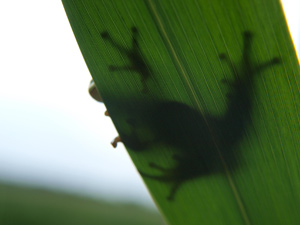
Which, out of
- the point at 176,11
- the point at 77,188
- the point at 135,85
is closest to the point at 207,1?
the point at 176,11

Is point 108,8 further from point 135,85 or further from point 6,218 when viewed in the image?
point 6,218

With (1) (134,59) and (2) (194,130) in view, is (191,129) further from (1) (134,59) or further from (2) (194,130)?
(1) (134,59)

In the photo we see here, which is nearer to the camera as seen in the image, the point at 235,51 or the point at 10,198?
the point at 235,51

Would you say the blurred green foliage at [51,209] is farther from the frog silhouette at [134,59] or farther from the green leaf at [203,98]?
the frog silhouette at [134,59]

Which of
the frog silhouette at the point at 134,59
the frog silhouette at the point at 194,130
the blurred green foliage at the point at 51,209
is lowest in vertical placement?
the blurred green foliage at the point at 51,209

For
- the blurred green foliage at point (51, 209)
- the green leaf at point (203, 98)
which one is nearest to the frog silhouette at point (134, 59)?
the green leaf at point (203, 98)

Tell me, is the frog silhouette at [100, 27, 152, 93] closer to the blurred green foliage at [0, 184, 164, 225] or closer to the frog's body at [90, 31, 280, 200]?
the frog's body at [90, 31, 280, 200]
